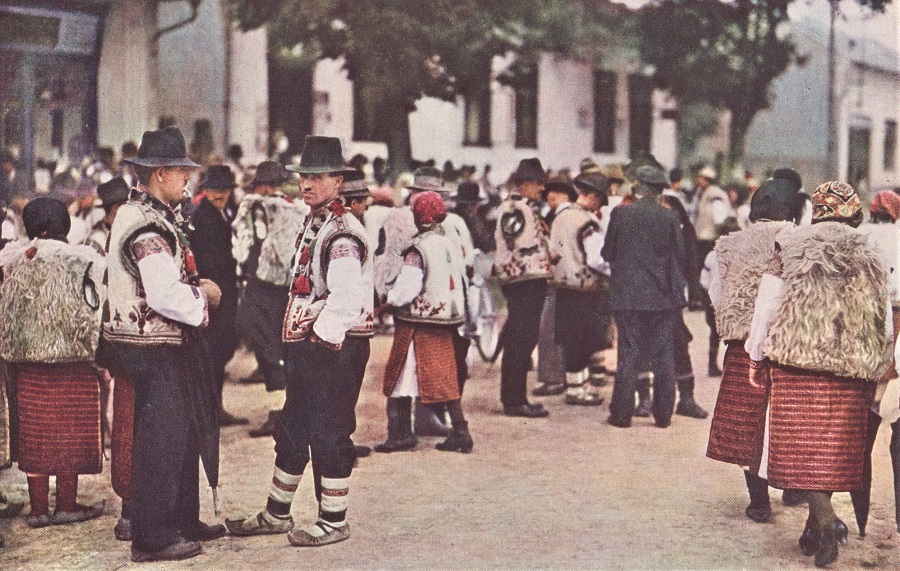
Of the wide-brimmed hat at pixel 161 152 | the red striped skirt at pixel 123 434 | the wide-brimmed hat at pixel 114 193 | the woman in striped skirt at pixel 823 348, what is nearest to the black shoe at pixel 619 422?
the woman in striped skirt at pixel 823 348

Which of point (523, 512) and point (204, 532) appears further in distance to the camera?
point (523, 512)

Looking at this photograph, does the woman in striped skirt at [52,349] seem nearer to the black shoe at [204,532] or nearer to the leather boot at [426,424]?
the black shoe at [204,532]

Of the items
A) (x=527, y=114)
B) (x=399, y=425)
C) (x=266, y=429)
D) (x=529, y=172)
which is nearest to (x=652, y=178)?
(x=529, y=172)

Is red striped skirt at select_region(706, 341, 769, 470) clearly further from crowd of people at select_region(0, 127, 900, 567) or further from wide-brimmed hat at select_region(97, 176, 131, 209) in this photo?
wide-brimmed hat at select_region(97, 176, 131, 209)

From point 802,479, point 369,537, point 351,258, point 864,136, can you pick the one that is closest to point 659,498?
point 802,479

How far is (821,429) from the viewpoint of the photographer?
5988 millimetres

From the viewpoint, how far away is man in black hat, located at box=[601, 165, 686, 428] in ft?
31.2

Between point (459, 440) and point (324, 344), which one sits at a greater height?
point (324, 344)

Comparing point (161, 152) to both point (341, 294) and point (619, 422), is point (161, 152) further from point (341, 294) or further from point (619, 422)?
point (619, 422)

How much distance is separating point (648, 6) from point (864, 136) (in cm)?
1078

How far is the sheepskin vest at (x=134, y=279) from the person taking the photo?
18.8ft

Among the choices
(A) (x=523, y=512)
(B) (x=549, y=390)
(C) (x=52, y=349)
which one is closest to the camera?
(C) (x=52, y=349)

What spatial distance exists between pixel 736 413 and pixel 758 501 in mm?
520

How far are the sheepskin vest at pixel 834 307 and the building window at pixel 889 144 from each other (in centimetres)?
3133
